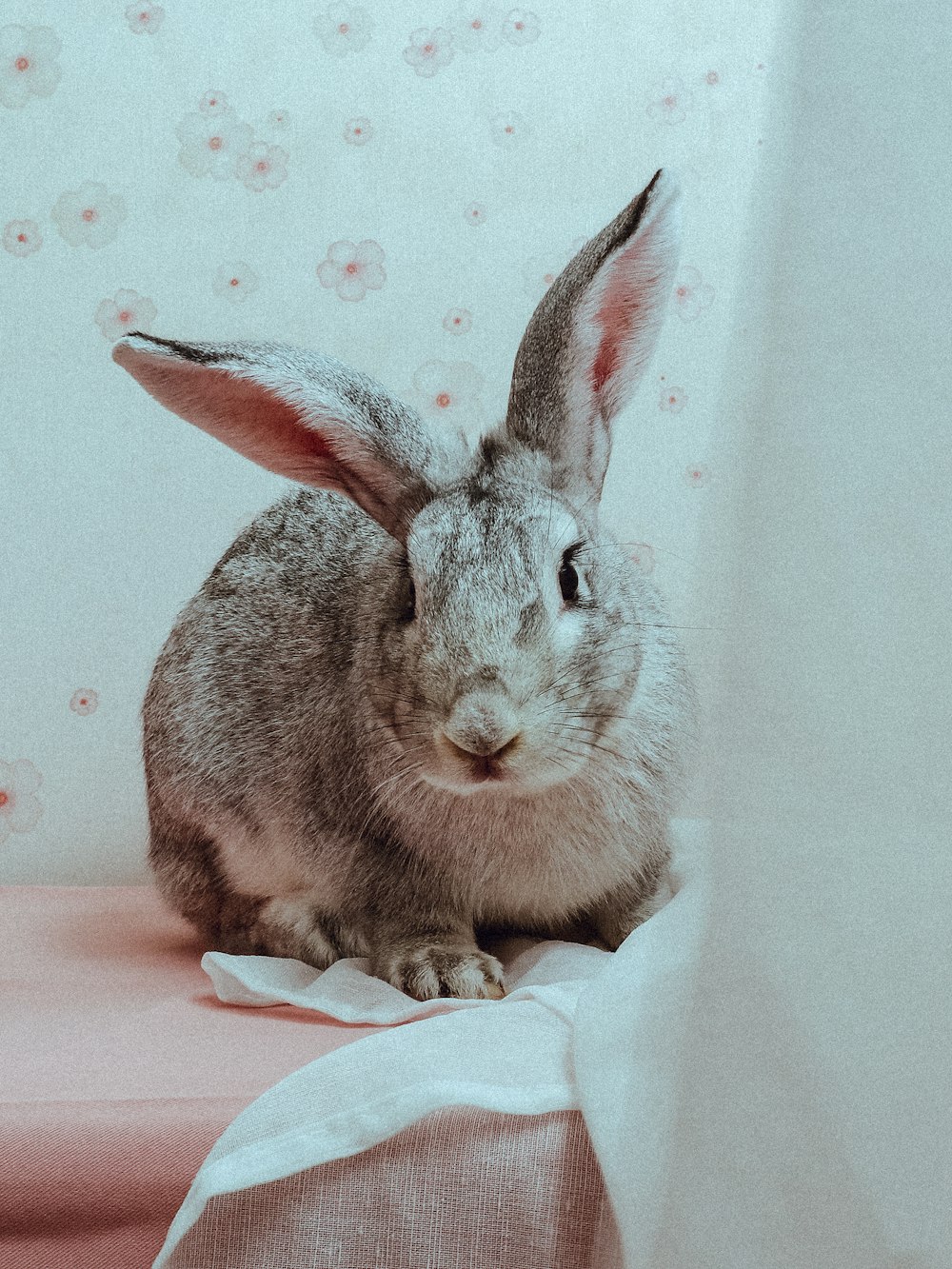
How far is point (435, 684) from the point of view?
0.80 metres

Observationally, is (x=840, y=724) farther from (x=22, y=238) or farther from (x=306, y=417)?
(x=22, y=238)

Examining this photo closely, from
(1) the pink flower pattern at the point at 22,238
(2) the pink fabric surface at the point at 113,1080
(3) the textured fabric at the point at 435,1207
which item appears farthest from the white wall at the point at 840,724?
(1) the pink flower pattern at the point at 22,238

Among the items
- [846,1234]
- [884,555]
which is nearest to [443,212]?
[884,555]

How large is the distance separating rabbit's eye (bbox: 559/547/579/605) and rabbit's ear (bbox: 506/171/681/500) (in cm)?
9

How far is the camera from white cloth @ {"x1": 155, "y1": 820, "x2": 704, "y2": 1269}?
544 millimetres

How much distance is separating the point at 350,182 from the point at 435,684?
830 mm

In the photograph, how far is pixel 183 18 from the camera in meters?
1.38

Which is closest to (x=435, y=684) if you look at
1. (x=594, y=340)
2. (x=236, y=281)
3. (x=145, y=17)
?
(x=594, y=340)

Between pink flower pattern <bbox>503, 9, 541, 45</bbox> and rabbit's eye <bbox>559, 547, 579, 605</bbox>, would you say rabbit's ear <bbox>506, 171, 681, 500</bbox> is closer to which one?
rabbit's eye <bbox>559, 547, 579, 605</bbox>

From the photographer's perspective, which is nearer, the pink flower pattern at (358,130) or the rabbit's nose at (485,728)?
the rabbit's nose at (485,728)

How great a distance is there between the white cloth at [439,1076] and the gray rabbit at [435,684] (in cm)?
17

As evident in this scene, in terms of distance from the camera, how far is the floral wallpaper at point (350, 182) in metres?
1.38

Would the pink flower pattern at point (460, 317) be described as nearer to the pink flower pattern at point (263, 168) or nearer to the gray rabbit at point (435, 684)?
the pink flower pattern at point (263, 168)

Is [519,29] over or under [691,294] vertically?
over
